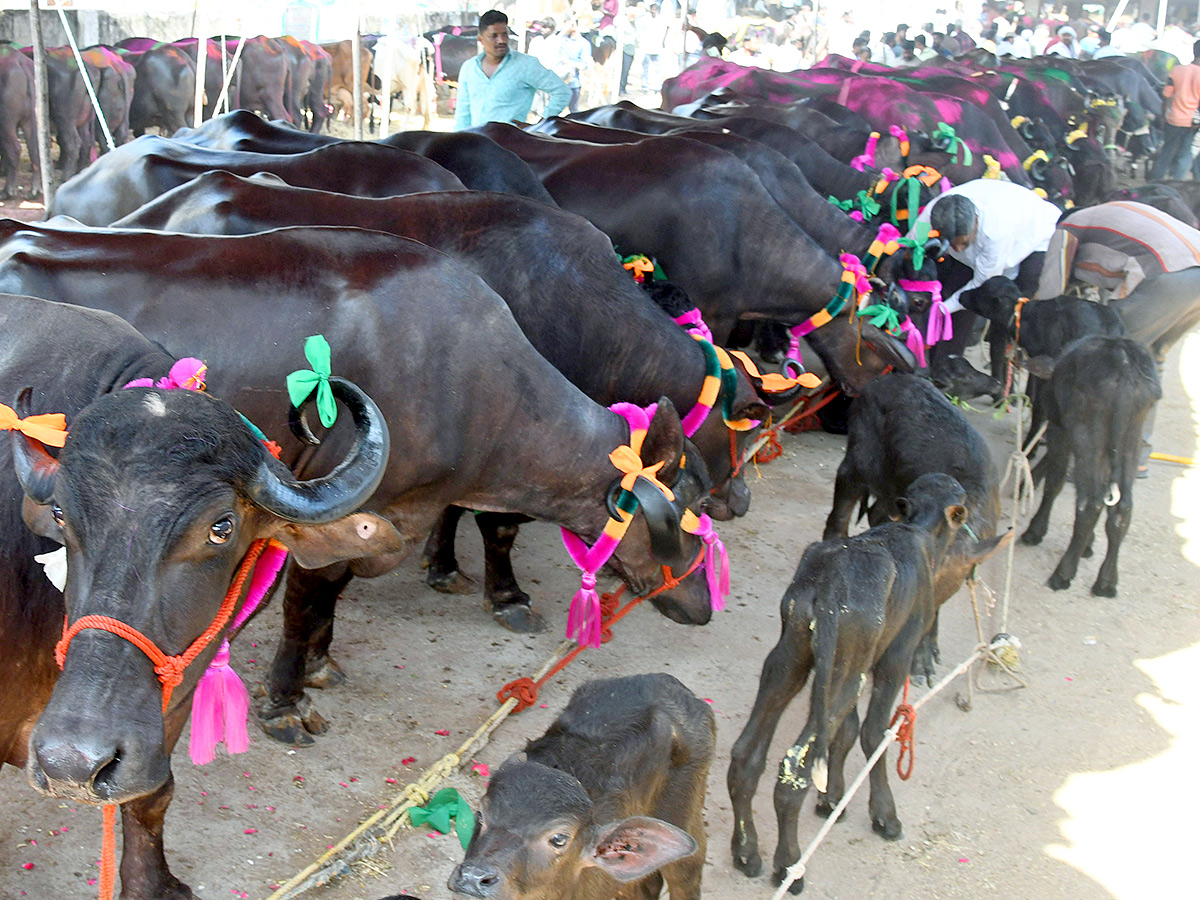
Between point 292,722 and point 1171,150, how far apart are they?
19.0 m

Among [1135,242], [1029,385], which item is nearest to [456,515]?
[1029,385]

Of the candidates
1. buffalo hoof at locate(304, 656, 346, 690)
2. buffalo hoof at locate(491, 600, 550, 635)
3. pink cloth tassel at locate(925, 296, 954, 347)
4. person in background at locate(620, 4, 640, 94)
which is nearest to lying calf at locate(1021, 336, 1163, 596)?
pink cloth tassel at locate(925, 296, 954, 347)

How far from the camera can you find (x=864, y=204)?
8.76 metres

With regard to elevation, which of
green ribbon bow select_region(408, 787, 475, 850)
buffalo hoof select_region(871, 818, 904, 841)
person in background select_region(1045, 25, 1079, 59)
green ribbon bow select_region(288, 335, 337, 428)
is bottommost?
buffalo hoof select_region(871, 818, 904, 841)

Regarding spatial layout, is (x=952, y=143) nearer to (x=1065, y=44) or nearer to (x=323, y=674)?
(x=323, y=674)

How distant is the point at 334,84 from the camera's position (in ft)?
74.4

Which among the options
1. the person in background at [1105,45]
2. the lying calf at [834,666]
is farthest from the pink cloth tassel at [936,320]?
the person in background at [1105,45]

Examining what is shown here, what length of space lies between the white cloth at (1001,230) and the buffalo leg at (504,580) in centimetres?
445

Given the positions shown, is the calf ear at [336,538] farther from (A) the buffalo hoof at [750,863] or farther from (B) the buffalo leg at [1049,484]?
(B) the buffalo leg at [1049,484]

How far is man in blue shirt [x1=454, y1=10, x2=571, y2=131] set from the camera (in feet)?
30.3

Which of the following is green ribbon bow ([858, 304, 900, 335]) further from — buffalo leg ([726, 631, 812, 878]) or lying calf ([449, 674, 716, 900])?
lying calf ([449, 674, 716, 900])

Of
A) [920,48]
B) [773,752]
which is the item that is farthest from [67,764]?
[920,48]

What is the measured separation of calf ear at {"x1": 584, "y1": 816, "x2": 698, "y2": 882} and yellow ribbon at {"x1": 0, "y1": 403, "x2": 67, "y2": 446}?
1618mm

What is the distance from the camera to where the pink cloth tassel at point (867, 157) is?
1020cm
